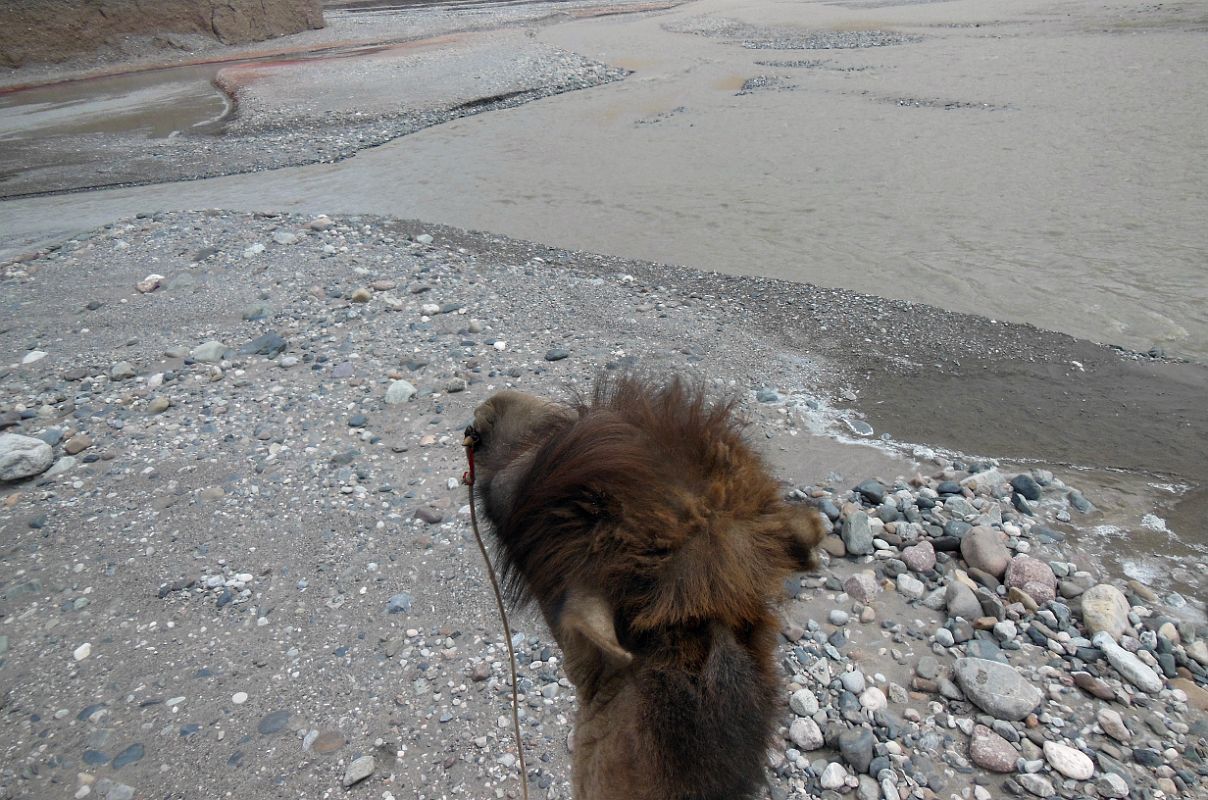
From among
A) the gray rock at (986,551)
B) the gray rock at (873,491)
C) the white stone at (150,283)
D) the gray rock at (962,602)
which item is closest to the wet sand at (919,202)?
the gray rock at (873,491)

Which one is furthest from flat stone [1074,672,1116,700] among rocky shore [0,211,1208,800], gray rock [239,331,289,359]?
gray rock [239,331,289,359]

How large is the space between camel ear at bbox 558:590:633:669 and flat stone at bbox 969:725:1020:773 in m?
2.32

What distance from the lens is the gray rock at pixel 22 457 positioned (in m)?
5.21

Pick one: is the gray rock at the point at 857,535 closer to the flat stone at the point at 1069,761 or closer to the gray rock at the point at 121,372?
the flat stone at the point at 1069,761

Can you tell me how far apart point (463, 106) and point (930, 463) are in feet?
50.7

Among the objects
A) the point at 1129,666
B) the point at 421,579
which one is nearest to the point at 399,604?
the point at 421,579

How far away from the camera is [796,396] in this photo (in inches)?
244

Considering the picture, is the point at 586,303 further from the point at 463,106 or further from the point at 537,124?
the point at 463,106

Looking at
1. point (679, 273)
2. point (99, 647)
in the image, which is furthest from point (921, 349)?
point (99, 647)

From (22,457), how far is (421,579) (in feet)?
10.1

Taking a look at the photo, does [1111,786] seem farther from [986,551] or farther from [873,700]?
[986,551]

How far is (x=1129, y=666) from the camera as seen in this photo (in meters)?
3.41

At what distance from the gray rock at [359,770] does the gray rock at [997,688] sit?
2541mm

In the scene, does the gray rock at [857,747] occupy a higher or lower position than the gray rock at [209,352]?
lower
